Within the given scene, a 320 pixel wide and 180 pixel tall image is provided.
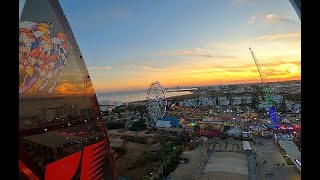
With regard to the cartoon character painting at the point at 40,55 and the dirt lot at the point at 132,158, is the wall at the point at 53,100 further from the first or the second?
the dirt lot at the point at 132,158

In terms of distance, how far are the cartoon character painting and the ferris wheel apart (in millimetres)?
20846

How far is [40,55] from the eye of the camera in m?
1.35

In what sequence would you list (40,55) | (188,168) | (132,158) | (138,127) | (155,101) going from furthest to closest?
(155,101)
(138,127)
(132,158)
(188,168)
(40,55)

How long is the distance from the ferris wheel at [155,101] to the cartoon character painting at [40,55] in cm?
2085

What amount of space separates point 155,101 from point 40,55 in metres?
22.6

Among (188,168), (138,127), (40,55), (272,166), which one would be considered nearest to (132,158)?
(188,168)

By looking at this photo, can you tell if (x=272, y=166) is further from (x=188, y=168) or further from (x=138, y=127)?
(x=138, y=127)

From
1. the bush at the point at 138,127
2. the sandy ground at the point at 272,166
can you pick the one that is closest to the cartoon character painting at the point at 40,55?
the sandy ground at the point at 272,166

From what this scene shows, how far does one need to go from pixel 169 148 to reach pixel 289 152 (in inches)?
179

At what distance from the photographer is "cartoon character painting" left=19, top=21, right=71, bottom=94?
1239 millimetres

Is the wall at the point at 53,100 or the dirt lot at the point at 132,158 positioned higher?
the wall at the point at 53,100

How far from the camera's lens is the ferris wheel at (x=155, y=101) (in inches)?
904
